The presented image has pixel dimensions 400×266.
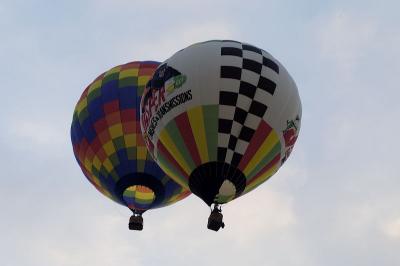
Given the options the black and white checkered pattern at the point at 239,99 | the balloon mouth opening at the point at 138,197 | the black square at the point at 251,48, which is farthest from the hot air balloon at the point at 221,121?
the balloon mouth opening at the point at 138,197

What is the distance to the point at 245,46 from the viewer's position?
16750mm

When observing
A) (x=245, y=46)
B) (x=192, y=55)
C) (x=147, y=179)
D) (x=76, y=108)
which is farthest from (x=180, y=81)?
(x=76, y=108)

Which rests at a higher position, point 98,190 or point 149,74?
point 149,74

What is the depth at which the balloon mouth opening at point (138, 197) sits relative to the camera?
63.4 feet

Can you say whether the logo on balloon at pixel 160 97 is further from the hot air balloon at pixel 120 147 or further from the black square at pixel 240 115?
the hot air balloon at pixel 120 147

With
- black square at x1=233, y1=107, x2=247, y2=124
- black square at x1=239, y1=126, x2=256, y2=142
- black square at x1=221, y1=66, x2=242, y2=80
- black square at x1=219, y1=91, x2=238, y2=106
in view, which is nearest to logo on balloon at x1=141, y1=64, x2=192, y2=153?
black square at x1=219, y1=91, x2=238, y2=106

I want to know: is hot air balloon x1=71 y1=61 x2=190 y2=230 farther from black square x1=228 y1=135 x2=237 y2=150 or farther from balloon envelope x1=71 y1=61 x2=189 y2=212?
black square x1=228 y1=135 x2=237 y2=150

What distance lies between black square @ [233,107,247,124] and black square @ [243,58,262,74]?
1.05 metres

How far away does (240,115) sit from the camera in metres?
15.5

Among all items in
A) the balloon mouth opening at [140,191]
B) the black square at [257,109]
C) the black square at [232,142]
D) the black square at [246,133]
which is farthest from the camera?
the balloon mouth opening at [140,191]

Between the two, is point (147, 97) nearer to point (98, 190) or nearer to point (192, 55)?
point (192, 55)

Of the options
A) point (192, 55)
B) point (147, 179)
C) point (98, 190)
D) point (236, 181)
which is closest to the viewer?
point (236, 181)

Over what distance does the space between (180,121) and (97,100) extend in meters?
4.78

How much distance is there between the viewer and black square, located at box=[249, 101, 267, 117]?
1559 centimetres
